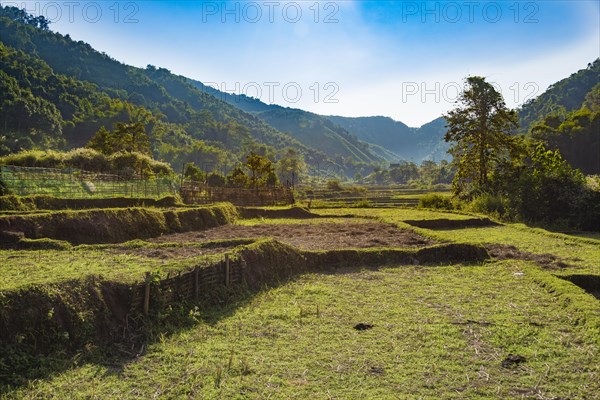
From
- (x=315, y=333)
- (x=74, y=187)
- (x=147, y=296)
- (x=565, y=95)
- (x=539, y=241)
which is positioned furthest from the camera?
(x=565, y=95)

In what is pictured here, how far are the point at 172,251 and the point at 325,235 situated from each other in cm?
756

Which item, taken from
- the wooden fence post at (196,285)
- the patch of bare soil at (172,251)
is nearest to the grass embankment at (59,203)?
the patch of bare soil at (172,251)

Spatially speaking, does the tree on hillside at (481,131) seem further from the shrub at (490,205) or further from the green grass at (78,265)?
the green grass at (78,265)

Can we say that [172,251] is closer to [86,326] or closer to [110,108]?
[86,326]

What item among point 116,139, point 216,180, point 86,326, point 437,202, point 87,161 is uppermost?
point 116,139

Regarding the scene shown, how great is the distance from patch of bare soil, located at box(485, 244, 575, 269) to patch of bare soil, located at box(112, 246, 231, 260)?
8.84m

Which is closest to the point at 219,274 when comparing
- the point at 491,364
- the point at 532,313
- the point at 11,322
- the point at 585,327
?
the point at 11,322

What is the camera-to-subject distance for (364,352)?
6.36 m

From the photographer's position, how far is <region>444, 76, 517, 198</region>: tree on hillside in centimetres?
3241

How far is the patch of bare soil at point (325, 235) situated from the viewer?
15961 millimetres

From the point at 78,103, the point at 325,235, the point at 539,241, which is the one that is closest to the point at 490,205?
the point at 539,241

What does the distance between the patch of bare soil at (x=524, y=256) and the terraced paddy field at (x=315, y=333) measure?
0.65 ft

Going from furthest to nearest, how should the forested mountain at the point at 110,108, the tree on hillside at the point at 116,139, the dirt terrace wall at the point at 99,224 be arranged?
the forested mountain at the point at 110,108
the tree on hillside at the point at 116,139
the dirt terrace wall at the point at 99,224

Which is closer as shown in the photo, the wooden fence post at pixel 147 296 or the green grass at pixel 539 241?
the wooden fence post at pixel 147 296
